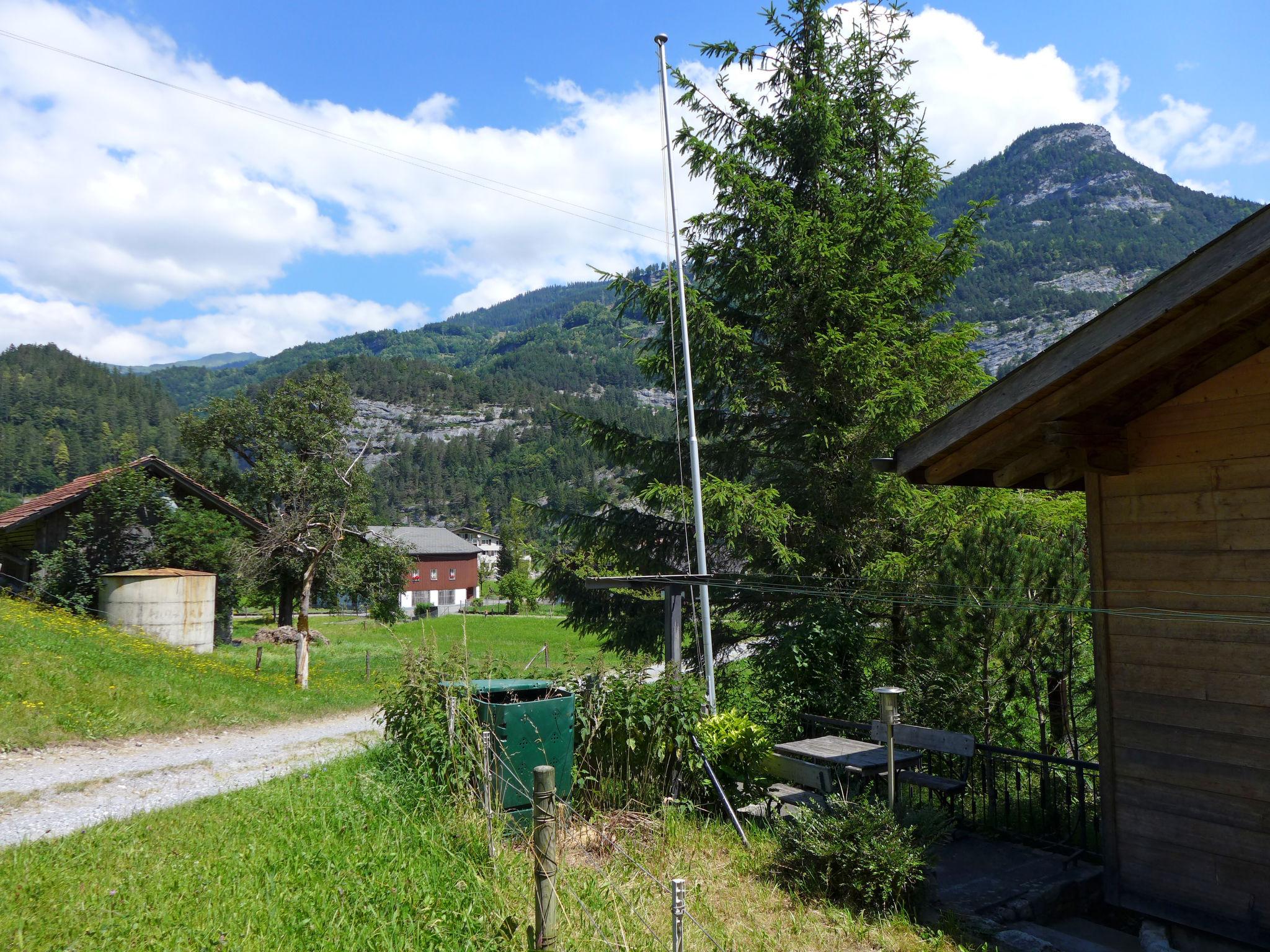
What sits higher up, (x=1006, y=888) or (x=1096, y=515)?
(x=1096, y=515)

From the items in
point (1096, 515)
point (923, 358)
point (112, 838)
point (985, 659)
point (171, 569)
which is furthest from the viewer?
point (171, 569)

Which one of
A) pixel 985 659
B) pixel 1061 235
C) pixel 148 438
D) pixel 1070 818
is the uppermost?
pixel 1061 235

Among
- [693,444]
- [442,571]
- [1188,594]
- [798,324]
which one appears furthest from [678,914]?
[442,571]

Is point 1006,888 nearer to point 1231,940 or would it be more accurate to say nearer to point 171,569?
point 1231,940

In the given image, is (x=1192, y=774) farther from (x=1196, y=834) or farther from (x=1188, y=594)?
(x=1188, y=594)

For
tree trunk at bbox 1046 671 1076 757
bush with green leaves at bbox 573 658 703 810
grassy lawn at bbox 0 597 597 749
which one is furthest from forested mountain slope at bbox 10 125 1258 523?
bush with green leaves at bbox 573 658 703 810

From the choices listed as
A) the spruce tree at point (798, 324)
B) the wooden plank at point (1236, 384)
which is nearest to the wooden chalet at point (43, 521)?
the spruce tree at point (798, 324)

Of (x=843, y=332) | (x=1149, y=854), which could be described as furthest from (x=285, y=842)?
(x=843, y=332)

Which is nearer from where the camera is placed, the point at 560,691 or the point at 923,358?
the point at 560,691

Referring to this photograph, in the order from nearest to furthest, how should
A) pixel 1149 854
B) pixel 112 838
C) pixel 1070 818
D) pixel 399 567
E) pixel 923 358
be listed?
pixel 1149 854 → pixel 112 838 → pixel 1070 818 → pixel 923 358 → pixel 399 567

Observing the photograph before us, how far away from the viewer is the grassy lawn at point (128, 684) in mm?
10398

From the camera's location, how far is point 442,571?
244 ft

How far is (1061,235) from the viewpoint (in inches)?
5935

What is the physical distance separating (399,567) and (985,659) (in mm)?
26145
